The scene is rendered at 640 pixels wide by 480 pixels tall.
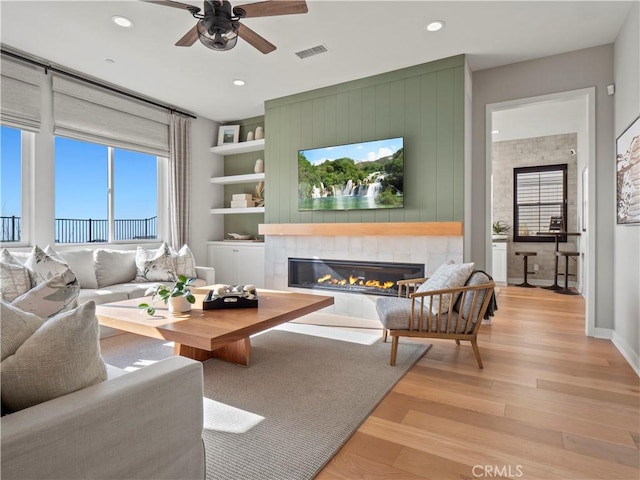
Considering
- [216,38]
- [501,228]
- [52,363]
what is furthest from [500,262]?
[52,363]

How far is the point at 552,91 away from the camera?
370 cm

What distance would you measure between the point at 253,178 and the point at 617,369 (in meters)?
4.55

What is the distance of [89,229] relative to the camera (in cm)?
436

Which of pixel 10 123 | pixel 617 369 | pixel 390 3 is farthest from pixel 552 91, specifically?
pixel 10 123

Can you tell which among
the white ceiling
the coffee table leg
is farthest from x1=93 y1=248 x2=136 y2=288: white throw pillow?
the white ceiling

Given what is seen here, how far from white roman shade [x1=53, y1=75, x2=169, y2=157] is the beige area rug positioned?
2.36m

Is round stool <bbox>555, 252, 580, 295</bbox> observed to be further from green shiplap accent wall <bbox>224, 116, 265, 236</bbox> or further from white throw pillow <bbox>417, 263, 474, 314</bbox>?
green shiplap accent wall <bbox>224, 116, 265, 236</bbox>

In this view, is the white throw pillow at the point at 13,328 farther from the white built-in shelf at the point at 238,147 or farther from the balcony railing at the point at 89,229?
the white built-in shelf at the point at 238,147

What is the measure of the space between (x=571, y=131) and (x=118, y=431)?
7.78 metres

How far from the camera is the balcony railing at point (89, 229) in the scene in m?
3.62

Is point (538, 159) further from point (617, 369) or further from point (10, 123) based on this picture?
point (10, 123)

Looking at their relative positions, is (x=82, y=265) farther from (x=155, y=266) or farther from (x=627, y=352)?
(x=627, y=352)

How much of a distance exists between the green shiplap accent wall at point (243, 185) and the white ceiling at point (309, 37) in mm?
1384

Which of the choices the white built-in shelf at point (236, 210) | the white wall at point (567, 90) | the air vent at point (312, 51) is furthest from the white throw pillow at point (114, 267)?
the white wall at point (567, 90)
